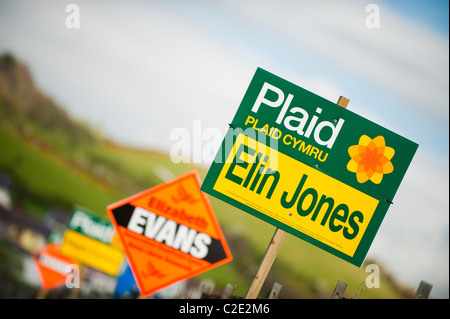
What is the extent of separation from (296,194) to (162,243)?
1076 millimetres

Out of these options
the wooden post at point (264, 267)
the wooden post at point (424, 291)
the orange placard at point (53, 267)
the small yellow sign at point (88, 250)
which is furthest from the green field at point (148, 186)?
the wooden post at point (264, 267)

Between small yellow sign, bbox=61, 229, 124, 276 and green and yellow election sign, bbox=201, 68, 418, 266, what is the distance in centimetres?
355

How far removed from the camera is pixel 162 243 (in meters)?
3.10

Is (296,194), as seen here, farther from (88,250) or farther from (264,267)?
(88,250)

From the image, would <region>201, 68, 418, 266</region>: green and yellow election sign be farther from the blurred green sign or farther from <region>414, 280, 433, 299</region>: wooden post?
the blurred green sign

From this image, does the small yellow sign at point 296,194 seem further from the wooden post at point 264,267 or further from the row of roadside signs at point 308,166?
the wooden post at point 264,267

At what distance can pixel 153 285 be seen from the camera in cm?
312

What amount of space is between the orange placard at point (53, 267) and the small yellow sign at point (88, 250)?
0.76ft

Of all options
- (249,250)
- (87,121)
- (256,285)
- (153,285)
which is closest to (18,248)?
(87,121)

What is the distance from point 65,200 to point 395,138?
957cm

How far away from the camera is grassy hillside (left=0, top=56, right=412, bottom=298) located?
859 cm

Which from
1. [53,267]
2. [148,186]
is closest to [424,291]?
[53,267]
